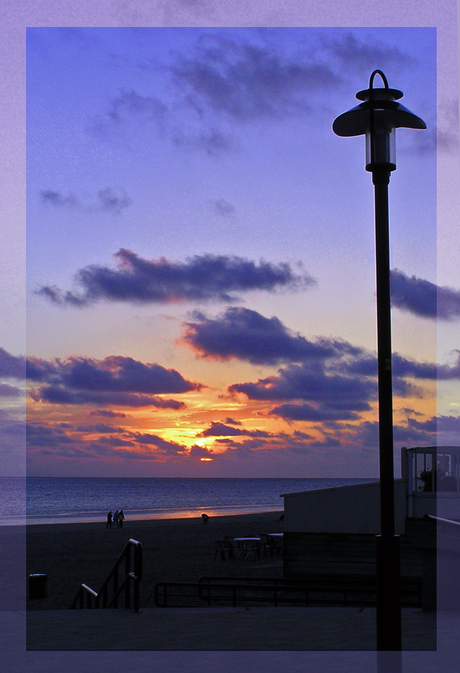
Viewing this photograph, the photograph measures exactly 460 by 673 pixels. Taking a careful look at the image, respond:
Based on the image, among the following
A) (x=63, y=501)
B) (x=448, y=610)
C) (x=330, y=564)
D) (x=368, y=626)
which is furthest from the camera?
(x=63, y=501)

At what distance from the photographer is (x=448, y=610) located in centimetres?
1006

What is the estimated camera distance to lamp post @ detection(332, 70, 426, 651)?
611cm

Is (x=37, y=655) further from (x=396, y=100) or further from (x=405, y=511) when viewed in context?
(x=405, y=511)

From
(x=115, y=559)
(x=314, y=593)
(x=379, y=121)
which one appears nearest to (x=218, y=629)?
(x=379, y=121)

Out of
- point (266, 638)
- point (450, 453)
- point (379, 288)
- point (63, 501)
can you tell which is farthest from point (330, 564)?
point (63, 501)

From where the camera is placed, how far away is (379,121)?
6508 millimetres

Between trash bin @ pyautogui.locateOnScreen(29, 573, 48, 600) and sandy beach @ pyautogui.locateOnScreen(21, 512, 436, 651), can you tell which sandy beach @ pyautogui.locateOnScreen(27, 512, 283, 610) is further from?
sandy beach @ pyautogui.locateOnScreen(21, 512, 436, 651)

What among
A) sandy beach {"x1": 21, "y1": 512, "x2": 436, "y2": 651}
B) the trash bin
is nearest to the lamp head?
sandy beach {"x1": 21, "y1": 512, "x2": 436, "y2": 651}

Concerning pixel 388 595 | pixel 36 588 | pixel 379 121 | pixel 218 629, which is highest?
pixel 379 121

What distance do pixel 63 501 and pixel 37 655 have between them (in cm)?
10697

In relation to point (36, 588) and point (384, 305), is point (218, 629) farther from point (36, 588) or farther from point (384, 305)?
point (36, 588)

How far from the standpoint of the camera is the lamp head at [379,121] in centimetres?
646

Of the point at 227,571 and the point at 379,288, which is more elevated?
the point at 379,288

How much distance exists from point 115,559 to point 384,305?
29339mm
